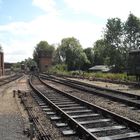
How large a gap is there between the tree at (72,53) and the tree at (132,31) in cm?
2686

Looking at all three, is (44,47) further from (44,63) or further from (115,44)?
(115,44)

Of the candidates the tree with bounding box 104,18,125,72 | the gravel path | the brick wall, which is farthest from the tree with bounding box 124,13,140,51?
the gravel path

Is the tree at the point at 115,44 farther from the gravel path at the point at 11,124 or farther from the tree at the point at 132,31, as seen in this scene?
the gravel path at the point at 11,124

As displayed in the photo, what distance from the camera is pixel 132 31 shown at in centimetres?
8344

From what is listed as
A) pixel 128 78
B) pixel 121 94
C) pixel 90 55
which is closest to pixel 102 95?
pixel 121 94

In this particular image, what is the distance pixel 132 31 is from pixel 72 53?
36682 millimetres

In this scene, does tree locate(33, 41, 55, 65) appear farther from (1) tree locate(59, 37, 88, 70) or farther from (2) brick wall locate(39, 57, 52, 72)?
(2) brick wall locate(39, 57, 52, 72)

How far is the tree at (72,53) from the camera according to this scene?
357 feet

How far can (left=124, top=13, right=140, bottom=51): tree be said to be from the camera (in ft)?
270

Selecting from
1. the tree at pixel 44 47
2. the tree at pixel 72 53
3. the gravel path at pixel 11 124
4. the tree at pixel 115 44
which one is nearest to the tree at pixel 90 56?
the tree at pixel 72 53

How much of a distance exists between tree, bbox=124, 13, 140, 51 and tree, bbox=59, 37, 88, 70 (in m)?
26.9

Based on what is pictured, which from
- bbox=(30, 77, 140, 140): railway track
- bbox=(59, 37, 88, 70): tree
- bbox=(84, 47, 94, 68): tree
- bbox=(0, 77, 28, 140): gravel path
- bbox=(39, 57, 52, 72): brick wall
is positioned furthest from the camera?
bbox=(39, 57, 52, 72): brick wall

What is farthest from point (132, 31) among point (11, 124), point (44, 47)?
point (44, 47)

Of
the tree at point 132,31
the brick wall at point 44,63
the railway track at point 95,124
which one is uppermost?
the tree at point 132,31
